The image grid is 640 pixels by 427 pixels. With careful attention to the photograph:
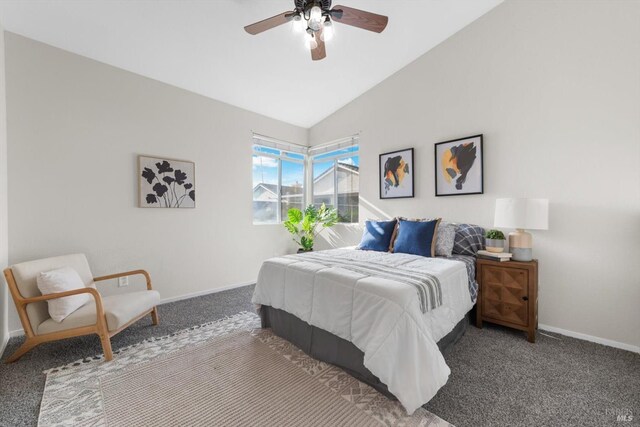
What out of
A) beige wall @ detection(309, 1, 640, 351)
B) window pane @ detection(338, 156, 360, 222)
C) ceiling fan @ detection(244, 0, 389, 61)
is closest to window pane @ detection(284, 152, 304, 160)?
window pane @ detection(338, 156, 360, 222)

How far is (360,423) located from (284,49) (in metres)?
3.62

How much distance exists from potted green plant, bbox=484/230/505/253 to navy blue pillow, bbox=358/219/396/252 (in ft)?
3.29

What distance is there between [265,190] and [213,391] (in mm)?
3362

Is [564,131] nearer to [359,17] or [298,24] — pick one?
[359,17]

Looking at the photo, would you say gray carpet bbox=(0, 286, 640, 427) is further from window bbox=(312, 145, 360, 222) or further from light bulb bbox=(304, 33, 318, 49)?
light bulb bbox=(304, 33, 318, 49)

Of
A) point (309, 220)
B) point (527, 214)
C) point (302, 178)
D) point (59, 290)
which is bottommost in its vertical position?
point (59, 290)

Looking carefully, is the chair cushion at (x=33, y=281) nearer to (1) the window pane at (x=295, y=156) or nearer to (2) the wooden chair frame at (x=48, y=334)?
(2) the wooden chair frame at (x=48, y=334)

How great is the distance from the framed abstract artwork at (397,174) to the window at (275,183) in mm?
1795

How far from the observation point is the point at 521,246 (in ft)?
8.28

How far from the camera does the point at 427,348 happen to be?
151 centimetres

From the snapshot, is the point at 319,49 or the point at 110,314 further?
the point at 319,49

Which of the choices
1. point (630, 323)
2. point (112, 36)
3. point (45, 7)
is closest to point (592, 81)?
point (630, 323)

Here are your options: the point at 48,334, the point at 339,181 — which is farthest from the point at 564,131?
the point at 48,334

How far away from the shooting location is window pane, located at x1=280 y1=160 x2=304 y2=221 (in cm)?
496
